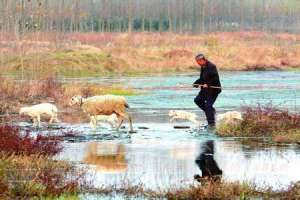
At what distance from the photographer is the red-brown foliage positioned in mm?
15812

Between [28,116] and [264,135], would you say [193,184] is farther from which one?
[28,116]

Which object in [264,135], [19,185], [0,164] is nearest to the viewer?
[19,185]

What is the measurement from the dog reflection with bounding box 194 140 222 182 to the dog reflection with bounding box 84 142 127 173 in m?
1.42

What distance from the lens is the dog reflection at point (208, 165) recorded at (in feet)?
47.8

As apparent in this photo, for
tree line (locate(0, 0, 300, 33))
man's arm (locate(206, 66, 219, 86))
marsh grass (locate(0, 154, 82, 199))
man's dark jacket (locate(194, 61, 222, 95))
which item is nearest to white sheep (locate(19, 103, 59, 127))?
man's dark jacket (locate(194, 61, 222, 95))

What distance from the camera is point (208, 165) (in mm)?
16078

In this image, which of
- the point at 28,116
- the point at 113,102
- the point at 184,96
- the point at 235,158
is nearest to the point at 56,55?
the point at 184,96

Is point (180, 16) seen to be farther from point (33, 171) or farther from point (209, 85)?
point (33, 171)

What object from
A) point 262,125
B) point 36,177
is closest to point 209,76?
point 262,125

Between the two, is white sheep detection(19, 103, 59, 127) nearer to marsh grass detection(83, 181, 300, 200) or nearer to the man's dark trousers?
the man's dark trousers

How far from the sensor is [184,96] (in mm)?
39625

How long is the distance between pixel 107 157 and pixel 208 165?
7.56ft

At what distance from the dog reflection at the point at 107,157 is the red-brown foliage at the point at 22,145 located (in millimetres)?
739

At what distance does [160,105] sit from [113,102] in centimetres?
1042
